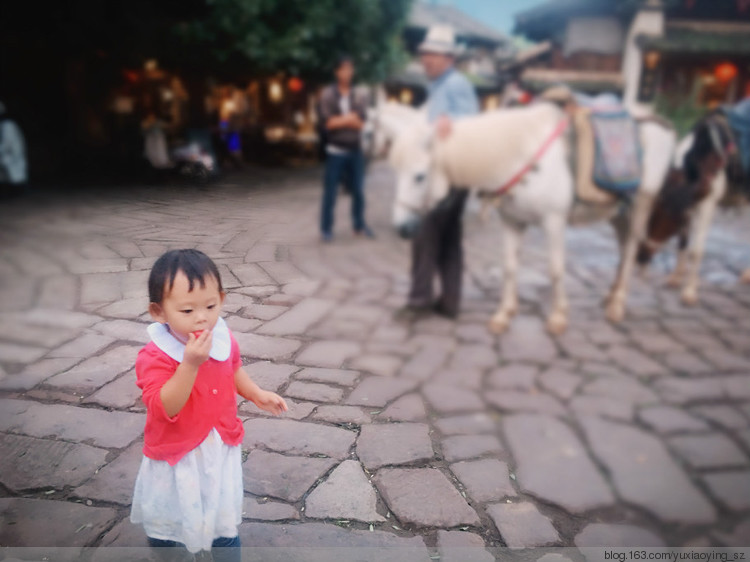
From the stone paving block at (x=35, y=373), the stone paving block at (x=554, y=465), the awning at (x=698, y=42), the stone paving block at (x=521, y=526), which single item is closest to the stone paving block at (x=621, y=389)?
the stone paving block at (x=554, y=465)

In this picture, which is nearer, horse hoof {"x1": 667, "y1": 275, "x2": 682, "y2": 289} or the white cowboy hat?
the white cowboy hat

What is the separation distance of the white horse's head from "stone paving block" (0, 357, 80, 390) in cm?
236

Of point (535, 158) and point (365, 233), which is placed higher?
point (535, 158)

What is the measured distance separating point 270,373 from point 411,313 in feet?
8.49

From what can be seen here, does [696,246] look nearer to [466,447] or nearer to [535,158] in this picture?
[535,158]

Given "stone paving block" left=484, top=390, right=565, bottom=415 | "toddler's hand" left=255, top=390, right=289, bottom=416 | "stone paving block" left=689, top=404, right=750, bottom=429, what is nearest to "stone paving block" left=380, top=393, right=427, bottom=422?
"toddler's hand" left=255, top=390, right=289, bottom=416

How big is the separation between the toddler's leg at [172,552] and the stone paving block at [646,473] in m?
1.36

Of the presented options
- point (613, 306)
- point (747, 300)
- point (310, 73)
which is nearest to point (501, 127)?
point (613, 306)

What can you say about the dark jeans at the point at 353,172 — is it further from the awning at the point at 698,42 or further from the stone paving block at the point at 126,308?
the awning at the point at 698,42

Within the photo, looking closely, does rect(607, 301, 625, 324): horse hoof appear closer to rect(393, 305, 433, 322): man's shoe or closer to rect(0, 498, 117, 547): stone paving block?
rect(393, 305, 433, 322): man's shoe

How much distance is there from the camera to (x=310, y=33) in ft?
24.4

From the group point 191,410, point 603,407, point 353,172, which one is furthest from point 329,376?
point 353,172

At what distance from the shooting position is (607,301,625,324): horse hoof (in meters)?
3.66

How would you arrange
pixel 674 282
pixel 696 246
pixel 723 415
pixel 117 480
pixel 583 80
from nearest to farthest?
pixel 117 480, pixel 723 415, pixel 696 246, pixel 674 282, pixel 583 80
